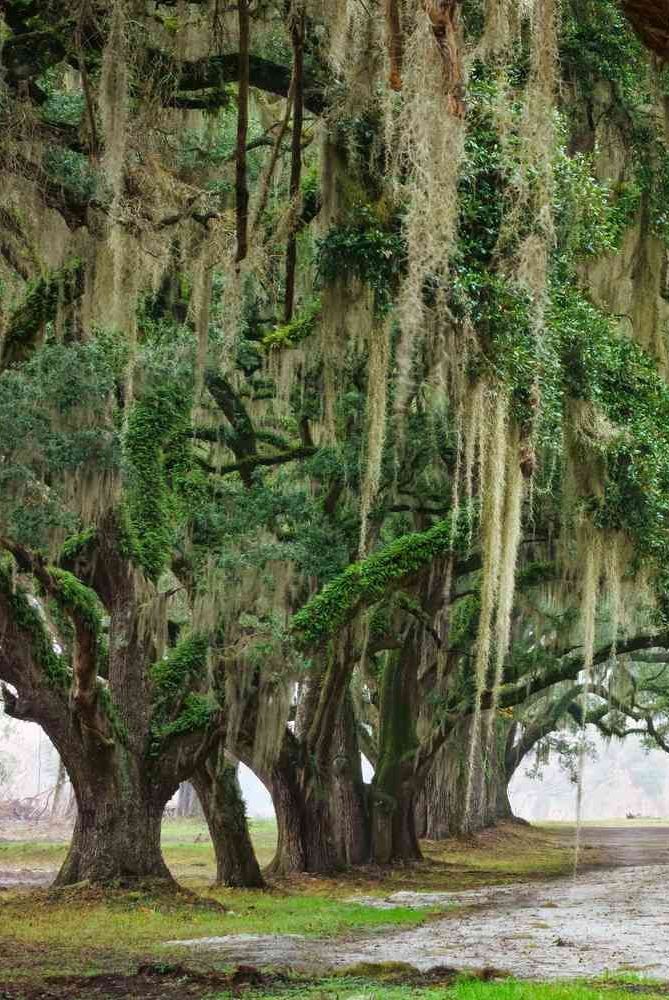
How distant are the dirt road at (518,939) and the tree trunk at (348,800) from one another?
3.87 meters

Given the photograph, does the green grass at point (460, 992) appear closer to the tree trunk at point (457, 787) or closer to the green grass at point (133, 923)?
the green grass at point (133, 923)

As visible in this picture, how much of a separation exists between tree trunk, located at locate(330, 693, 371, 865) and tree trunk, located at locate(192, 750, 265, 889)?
3034mm

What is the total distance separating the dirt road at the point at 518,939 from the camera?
7.88m

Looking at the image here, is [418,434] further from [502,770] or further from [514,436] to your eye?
[502,770]

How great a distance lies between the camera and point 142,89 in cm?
841

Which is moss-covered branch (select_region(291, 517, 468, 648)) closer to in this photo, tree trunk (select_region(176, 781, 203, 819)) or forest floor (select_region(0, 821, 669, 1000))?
forest floor (select_region(0, 821, 669, 1000))

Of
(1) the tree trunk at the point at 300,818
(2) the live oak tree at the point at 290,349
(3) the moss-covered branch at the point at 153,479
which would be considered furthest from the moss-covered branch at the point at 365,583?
(1) the tree trunk at the point at 300,818

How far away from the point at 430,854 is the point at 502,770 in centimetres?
1168

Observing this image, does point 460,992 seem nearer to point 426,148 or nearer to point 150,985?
point 150,985

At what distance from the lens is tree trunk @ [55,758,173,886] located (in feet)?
41.9

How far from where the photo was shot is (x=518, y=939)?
365 inches

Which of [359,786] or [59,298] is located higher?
[59,298]

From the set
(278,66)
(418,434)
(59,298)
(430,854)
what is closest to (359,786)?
(430,854)

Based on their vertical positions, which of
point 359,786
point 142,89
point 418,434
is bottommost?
point 359,786
